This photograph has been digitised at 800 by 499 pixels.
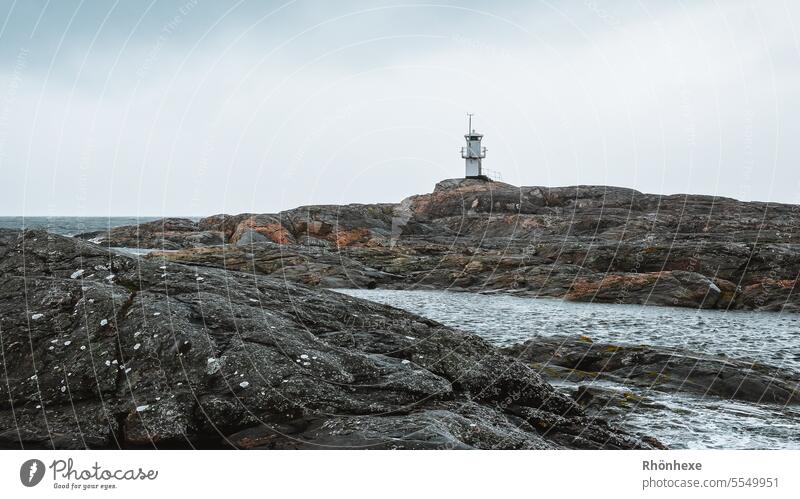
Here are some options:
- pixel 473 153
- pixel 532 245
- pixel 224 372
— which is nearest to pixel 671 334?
pixel 224 372

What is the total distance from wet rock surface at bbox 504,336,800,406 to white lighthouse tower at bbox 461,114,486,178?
7652 cm

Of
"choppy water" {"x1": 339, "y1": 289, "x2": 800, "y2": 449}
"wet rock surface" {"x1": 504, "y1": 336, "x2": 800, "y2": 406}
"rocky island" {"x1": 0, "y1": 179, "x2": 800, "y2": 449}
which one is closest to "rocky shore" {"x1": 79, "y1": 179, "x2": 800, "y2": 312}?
"choppy water" {"x1": 339, "y1": 289, "x2": 800, "y2": 449}

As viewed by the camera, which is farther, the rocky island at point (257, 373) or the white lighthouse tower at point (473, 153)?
the white lighthouse tower at point (473, 153)

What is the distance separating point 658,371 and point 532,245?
3573 cm

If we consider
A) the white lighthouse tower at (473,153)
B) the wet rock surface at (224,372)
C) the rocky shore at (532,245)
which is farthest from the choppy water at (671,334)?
the white lighthouse tower at (473,153)

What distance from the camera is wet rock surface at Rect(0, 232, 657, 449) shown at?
20.0ft

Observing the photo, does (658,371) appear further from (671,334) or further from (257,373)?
(257,373)

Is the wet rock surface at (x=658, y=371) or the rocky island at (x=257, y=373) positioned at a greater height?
the rocky island at (x=257, y=373)

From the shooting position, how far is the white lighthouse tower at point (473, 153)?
92.4m

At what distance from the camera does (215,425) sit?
20.2 ft

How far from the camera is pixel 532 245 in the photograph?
50.1 metres

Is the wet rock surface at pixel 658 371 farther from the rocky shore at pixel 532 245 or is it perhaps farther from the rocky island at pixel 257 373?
the rocky shore at pixel 532 245

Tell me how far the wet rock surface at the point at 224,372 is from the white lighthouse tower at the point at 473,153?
8546cm
